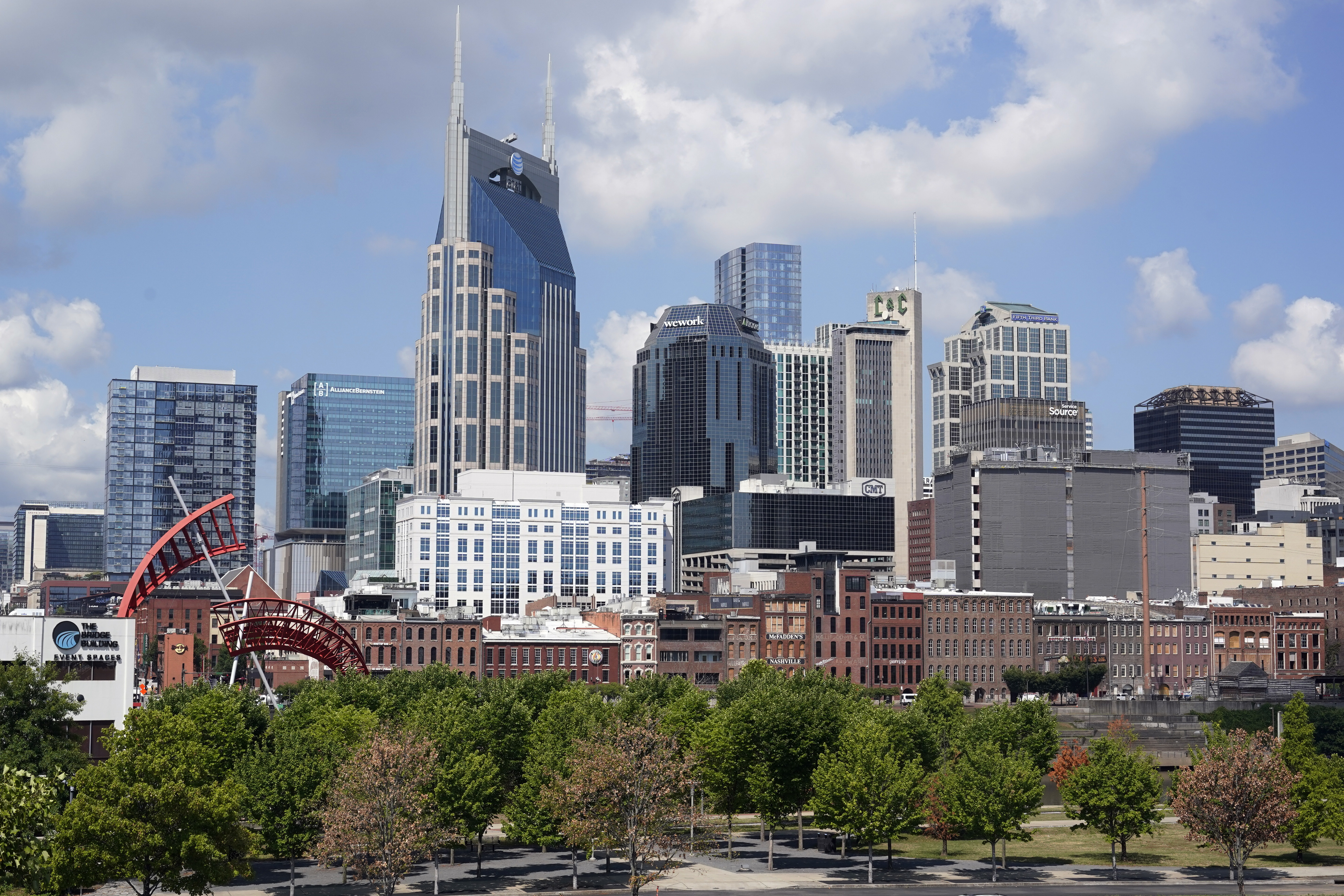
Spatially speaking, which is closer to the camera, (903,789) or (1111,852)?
(903,789)

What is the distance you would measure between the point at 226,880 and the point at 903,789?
150ft

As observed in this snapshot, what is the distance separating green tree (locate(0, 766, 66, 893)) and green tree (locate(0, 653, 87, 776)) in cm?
2900

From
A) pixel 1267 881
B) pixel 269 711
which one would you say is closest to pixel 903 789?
pixel 1267 881

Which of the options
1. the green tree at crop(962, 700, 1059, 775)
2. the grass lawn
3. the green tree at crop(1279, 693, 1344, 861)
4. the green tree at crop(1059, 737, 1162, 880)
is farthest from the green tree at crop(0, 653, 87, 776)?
the green tree at crop(1279, 693, 1344, 861)

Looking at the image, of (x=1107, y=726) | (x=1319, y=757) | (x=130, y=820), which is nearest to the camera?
(x=130, y=820)

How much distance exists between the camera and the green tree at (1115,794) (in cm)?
11675

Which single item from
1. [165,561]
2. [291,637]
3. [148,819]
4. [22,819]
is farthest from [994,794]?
[165,561]

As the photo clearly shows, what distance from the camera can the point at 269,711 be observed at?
530 ft

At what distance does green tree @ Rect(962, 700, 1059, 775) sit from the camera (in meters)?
137

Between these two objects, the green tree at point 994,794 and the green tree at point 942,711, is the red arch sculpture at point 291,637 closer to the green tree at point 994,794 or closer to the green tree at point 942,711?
the green tree at point 942,711

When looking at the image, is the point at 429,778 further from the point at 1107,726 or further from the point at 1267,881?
the point at 1107,726

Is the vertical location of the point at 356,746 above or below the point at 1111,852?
above

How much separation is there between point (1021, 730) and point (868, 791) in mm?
41086

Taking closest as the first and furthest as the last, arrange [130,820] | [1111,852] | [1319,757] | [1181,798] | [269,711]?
[130,820], [1181,798], [1111,852], [1319,757], [269,711]
